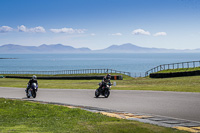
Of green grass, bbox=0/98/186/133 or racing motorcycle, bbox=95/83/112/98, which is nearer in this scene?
green grass, bbox=0/98/186/133

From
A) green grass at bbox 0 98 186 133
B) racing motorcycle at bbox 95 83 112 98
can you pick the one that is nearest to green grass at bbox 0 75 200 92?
racing motorcycle at bbox 95 83 112 98

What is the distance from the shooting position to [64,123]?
9.60m

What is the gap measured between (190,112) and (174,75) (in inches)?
1103

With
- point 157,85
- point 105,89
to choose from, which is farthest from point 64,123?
point 157,85

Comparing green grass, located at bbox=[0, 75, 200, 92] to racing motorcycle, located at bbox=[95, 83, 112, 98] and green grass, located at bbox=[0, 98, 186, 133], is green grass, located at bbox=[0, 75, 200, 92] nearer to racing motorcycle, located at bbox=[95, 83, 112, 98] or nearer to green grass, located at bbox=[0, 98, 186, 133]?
racing motorcycle, located at bbox=[95, 83, 112, 98]

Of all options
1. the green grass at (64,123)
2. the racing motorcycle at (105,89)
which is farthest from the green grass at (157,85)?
the green grass at (64,123)

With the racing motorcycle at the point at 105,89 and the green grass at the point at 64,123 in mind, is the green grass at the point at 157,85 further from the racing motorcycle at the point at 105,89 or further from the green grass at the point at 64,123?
the green grass at the point at 64,123

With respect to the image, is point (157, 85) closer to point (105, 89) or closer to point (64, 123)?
point (105, 89)

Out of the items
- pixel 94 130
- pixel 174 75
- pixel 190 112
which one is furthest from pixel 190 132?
pixel 174 75

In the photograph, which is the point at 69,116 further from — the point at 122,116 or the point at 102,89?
the point at 102,89

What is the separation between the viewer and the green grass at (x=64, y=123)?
830cm

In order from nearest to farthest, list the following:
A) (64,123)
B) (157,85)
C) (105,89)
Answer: (64,123), (105,89), (157,85)

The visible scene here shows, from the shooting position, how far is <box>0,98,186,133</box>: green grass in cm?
830

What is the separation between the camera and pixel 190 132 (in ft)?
26.2
